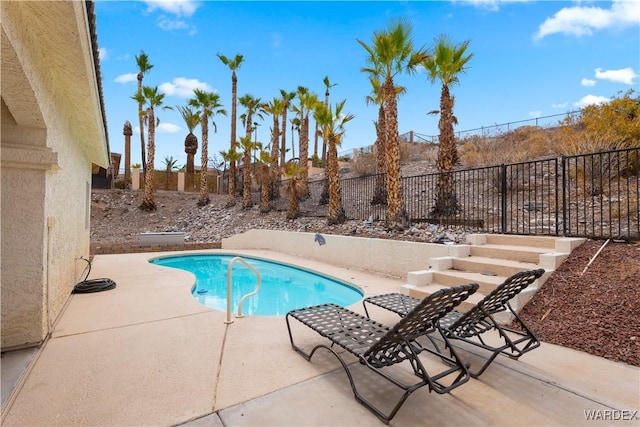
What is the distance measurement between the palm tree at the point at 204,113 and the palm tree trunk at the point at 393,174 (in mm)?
16273

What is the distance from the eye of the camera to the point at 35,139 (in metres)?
3.58

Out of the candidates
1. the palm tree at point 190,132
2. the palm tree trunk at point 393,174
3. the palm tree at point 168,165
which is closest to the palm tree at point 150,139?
the palm tree at point 190,132

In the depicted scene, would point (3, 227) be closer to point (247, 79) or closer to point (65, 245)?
point (65, 245)

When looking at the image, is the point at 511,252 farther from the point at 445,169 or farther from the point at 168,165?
the point at 168,165

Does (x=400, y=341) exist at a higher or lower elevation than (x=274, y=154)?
lower

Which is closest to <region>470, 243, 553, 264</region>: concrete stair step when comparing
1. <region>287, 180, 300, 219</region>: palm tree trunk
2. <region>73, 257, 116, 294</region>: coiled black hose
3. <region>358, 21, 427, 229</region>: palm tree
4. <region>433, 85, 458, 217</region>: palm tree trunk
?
<region>433, 85, 458, 217</region>: palm tree trunk

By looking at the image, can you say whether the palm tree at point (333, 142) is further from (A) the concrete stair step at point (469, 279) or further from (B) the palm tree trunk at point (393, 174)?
(A) the concrete stair step at point (469, 279)

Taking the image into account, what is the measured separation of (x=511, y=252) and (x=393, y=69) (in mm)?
6995

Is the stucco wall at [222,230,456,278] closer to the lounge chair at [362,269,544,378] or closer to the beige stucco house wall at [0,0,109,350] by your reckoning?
the lounge chair at [362,269,544,378]

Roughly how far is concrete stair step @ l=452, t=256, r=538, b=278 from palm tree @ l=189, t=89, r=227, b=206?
1970 centimetres

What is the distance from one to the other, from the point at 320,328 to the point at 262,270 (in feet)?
24.7

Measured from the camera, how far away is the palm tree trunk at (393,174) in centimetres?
945

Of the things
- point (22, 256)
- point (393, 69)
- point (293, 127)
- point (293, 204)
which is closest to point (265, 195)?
point (293, 204)

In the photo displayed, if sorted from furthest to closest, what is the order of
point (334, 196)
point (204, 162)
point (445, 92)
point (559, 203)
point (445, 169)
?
point (204, 162)
point (334, 196)
point (445, 92)
point (445, 169)
point (559, 203)
